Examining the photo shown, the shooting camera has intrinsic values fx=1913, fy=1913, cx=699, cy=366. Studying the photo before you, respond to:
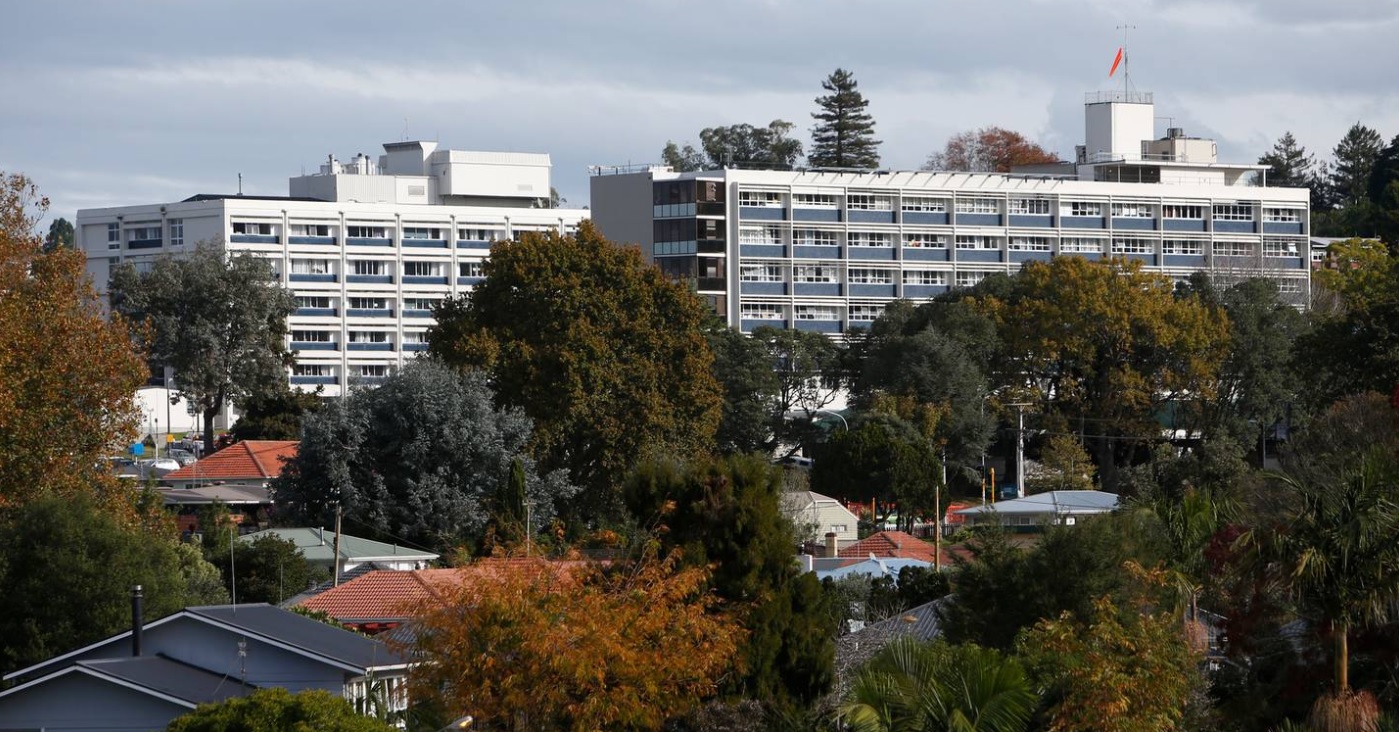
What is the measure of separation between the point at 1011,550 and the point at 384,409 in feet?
114

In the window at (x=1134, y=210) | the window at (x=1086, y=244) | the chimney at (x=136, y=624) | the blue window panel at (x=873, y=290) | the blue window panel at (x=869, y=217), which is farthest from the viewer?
the window at (x=1134, y=210)

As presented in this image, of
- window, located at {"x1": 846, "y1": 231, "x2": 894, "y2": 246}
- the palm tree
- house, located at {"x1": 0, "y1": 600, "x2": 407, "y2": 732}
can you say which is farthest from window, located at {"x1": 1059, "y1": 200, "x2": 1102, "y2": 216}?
the palm tree

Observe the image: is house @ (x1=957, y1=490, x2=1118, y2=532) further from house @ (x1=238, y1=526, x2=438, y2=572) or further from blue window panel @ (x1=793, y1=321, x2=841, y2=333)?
blue window panel @ (x1=793, y1=321, x2=841, y2=333)

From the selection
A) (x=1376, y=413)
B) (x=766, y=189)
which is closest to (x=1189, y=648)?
(x=1376, y=413)

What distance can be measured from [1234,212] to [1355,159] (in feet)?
112

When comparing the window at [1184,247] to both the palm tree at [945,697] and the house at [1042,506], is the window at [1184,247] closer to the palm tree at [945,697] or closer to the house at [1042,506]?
the house at [1042,506]

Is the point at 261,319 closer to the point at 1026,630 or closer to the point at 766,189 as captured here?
the point at 766,189

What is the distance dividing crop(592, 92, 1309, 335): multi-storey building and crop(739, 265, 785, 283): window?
0.09 meters

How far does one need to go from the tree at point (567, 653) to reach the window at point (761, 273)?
3615 inches

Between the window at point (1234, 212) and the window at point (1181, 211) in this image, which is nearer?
the window at point (1181, 211)

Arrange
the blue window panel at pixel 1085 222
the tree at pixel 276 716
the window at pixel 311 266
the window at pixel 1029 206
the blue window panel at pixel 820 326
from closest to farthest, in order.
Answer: the tree at pixel 276 716 < the blue window panel at pixel 820 326 < the window at pixel 1029 206 < the blue window panel at pixel 1085 222 < the window at pixel 311 266

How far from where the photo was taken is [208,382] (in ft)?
306

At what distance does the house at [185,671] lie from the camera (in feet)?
88.1

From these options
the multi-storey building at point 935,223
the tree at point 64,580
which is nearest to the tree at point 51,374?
the tree at point 64,580
